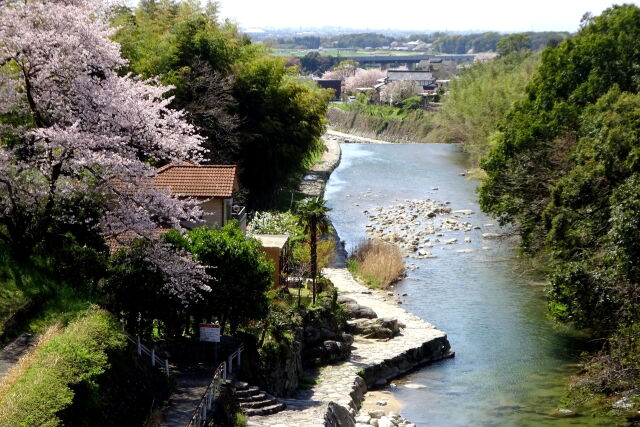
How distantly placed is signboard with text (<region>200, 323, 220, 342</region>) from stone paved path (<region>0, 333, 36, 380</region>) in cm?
512

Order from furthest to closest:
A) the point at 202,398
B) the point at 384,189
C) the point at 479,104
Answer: the point at 479,104
the point at 384,189
the point at 202,398

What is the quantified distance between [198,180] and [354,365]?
7.92 m

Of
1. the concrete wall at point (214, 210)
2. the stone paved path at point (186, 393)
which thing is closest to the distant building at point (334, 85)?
the concrete wall at point (214, 210)

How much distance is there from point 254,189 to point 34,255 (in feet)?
95.3

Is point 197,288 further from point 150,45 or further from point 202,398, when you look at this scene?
point 150,45

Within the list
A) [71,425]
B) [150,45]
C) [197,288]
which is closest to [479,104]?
[150,45]

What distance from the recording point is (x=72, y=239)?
69.2 feet

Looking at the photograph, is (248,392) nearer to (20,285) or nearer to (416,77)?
(20,285)

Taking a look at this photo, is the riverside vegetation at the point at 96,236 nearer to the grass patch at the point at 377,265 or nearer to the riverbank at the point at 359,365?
the riverbank at the point at 359,365

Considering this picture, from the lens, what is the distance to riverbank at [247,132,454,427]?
74.3ft

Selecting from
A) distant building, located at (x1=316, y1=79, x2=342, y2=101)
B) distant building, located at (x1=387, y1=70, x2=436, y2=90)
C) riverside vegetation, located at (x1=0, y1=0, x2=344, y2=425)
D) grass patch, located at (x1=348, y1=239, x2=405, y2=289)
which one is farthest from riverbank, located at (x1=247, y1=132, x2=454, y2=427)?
distant building, located at (x1=316, y1=79, x2=342, y2=101)

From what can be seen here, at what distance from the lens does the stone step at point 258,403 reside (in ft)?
70.0

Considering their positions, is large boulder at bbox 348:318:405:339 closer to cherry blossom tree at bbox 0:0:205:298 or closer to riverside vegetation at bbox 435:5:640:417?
riverside vegetation at bbox 435:5:640:417

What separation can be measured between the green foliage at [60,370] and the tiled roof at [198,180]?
1005 centimetres
